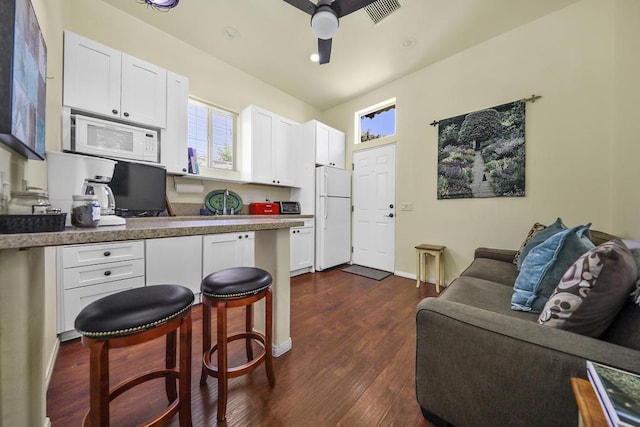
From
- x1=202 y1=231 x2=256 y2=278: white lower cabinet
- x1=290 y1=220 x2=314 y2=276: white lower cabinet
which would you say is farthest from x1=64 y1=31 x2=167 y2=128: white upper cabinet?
x1=290 y1=220 x2=314 y2=276: white lower cabinet

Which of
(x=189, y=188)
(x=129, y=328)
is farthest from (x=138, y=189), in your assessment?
(x=129, y=328)

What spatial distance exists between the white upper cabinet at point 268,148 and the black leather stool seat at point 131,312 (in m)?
2.49

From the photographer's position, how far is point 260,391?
1.30m

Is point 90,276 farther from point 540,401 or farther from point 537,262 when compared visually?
point 537,262

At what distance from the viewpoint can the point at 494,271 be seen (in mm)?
2029

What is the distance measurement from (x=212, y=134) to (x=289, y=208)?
1.57 meters

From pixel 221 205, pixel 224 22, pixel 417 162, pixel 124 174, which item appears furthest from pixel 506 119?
pixel 124 174

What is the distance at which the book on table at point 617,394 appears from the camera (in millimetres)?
420

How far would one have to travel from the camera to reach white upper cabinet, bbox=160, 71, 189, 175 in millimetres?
2479

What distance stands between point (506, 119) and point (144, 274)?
14.1 ft

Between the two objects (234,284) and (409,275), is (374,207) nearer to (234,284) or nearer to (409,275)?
(409,275)

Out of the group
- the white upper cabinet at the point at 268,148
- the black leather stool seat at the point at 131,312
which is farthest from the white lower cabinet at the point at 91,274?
the white upper cabinet at the point at 268,148

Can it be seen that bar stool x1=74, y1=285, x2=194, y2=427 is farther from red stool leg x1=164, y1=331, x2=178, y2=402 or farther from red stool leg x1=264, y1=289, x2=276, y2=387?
red stool leg x1=264, y1=289, x2=276, y2=387

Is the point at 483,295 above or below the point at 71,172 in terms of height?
below
